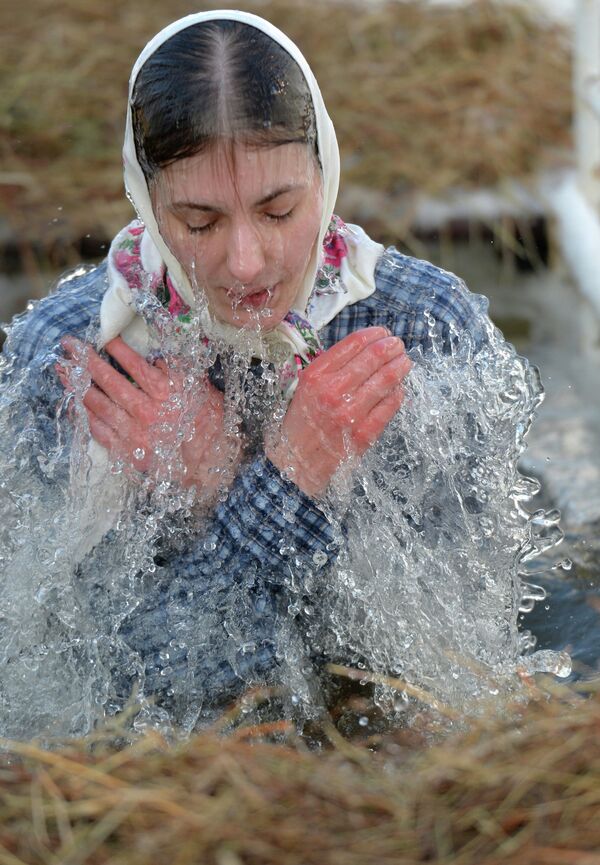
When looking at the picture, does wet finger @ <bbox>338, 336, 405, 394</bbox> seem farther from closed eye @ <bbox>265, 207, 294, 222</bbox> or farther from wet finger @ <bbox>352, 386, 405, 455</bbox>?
closed eye @ <bbox>265, 207, 294, 222</bbox>

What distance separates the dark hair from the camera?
210 cm

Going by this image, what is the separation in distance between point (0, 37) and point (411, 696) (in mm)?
4523

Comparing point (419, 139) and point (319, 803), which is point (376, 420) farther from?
point (419, 139)

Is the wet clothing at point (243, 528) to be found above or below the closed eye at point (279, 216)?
below

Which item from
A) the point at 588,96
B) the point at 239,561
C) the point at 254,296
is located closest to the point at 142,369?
the point at 254,296

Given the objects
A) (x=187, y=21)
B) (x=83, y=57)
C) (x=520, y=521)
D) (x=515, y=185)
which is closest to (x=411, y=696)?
(x=520, y=521)

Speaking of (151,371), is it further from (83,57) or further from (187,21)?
(83,57)

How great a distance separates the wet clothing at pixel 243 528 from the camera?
2.38 meters

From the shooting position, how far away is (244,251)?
7.00ft

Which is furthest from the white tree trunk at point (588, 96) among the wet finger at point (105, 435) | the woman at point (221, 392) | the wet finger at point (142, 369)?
the wet finger at point (105, 435)

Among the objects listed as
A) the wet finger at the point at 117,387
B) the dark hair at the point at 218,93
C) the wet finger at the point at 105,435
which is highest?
the dark hair at the point at 218,93

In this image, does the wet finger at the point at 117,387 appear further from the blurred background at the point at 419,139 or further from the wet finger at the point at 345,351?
the blurred background at the point at 419,139

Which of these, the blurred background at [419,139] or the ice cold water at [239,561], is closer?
the ice cold water at [239,561]

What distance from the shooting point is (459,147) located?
207 inches
